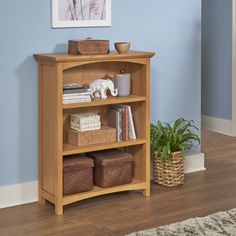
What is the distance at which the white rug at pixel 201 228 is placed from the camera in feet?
9.70

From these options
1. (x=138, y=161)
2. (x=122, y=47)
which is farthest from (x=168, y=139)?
(x=122, y=47)

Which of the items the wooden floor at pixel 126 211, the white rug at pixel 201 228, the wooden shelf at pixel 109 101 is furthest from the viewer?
the wooden shelf at pixel 109 101

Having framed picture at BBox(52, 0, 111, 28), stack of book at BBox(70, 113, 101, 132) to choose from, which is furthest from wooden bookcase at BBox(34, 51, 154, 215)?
framed picture at BBox(52, 0, 111, 28)

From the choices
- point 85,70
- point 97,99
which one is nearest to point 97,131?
point 97,99

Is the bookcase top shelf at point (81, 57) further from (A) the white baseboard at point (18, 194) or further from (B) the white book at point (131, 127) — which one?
(A) the white baseboard at point (18, 194)

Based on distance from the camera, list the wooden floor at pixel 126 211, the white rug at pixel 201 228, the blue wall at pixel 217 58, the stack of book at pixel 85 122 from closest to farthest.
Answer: the white rug at pixel 201 228
the wooden floor at pixel 126 211
the stack of book at pixel 85 122
the blue wall at pixel 217 58

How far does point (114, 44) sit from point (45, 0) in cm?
50

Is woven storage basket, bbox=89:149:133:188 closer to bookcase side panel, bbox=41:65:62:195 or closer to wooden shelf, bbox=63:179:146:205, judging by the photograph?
wooden shelf, bbox=63:179:146:205

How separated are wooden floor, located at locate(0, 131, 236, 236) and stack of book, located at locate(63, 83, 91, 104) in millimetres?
645

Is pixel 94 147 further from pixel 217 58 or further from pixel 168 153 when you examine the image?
pixel 217 58

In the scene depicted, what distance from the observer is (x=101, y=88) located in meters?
3.50

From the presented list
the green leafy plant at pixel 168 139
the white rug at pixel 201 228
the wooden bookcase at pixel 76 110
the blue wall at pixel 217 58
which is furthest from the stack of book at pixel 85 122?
the blue wall at pixel 217 58

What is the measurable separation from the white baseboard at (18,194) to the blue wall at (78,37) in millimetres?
38

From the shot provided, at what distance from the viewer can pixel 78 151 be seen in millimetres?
3355
